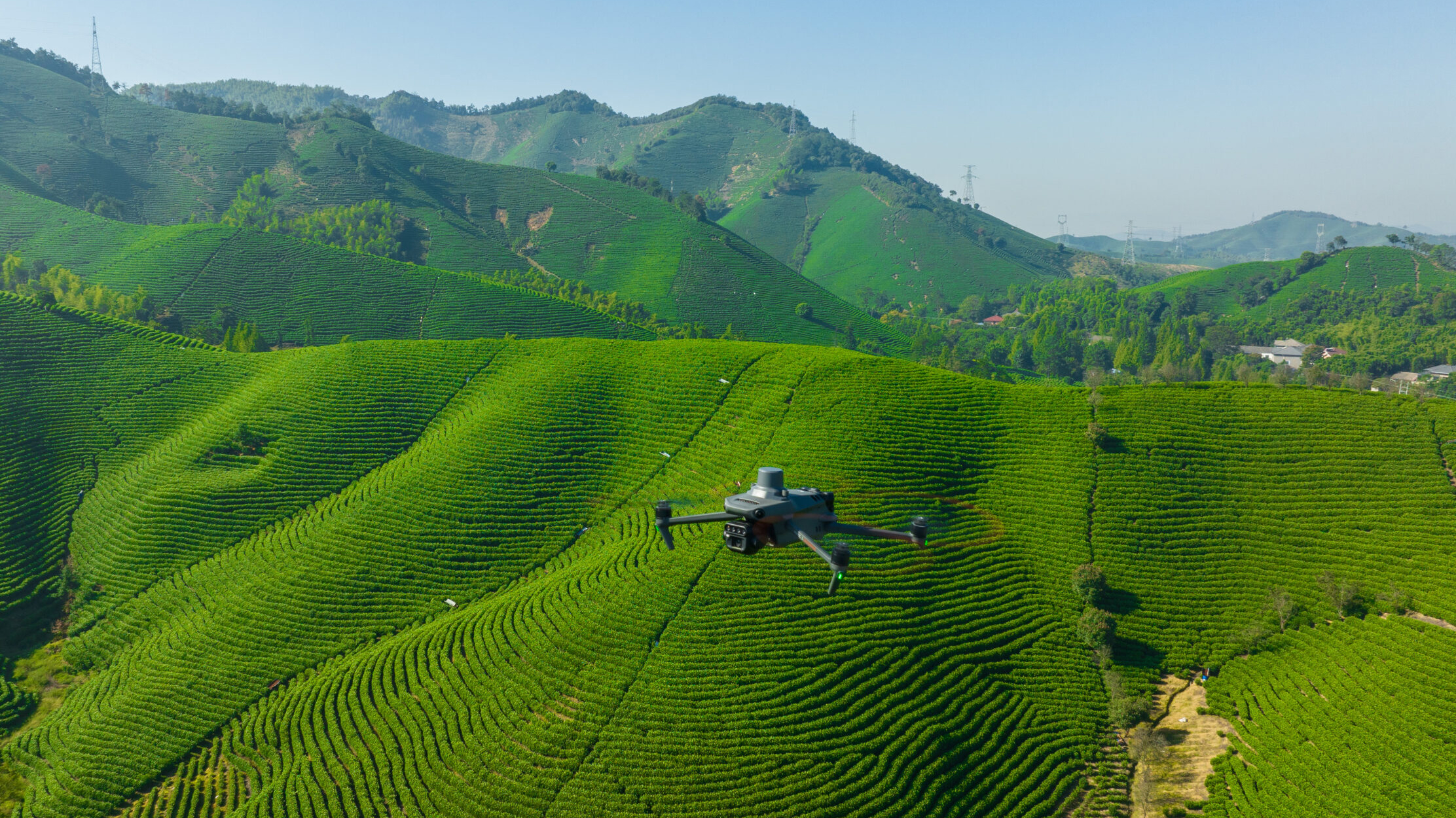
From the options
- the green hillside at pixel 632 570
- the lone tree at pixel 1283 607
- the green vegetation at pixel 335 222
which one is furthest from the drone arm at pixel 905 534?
the green vegetation at pixel 335 222

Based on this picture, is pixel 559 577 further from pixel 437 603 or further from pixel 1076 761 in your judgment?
pixel 1076 761

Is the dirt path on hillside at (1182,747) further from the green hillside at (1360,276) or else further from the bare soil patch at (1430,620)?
the green hillside at (1360,276)

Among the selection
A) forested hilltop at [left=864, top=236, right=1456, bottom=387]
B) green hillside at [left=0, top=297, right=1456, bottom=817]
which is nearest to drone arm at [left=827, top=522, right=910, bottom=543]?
green hillside at [left=0, top=297, right=1456, bottom=817]

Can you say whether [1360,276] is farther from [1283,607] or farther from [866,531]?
[866,531]

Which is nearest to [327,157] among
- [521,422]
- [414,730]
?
[521,422]

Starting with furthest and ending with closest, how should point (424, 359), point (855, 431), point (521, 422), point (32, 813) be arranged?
point (424, 359)
point (521, 422)
point (855, 431)
point (32, 813)
